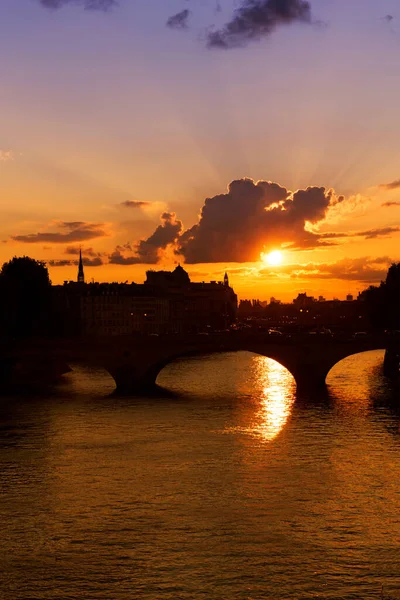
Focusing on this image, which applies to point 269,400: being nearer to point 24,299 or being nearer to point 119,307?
point 24,299

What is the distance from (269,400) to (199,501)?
2665 cm

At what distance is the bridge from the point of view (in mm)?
59094

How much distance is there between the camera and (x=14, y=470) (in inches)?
1350

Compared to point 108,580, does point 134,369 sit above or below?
above

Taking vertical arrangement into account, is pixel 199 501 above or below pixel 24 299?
below

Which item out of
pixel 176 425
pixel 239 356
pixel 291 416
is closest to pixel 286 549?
pixel 176 425

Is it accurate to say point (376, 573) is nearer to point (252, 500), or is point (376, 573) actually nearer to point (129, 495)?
point (252, 500)

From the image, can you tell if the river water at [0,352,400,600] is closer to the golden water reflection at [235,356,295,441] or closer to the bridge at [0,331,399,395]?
the golden water reflection at [235,356,295,441]

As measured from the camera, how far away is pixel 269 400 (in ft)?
183

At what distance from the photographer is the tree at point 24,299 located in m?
73.4

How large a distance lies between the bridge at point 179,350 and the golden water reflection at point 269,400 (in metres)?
2.43

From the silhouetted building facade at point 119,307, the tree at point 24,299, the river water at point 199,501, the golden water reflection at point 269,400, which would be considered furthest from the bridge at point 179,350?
the silhouetted building facade at point 119,307

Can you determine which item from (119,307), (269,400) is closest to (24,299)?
(269,400)

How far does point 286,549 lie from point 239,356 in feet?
276
